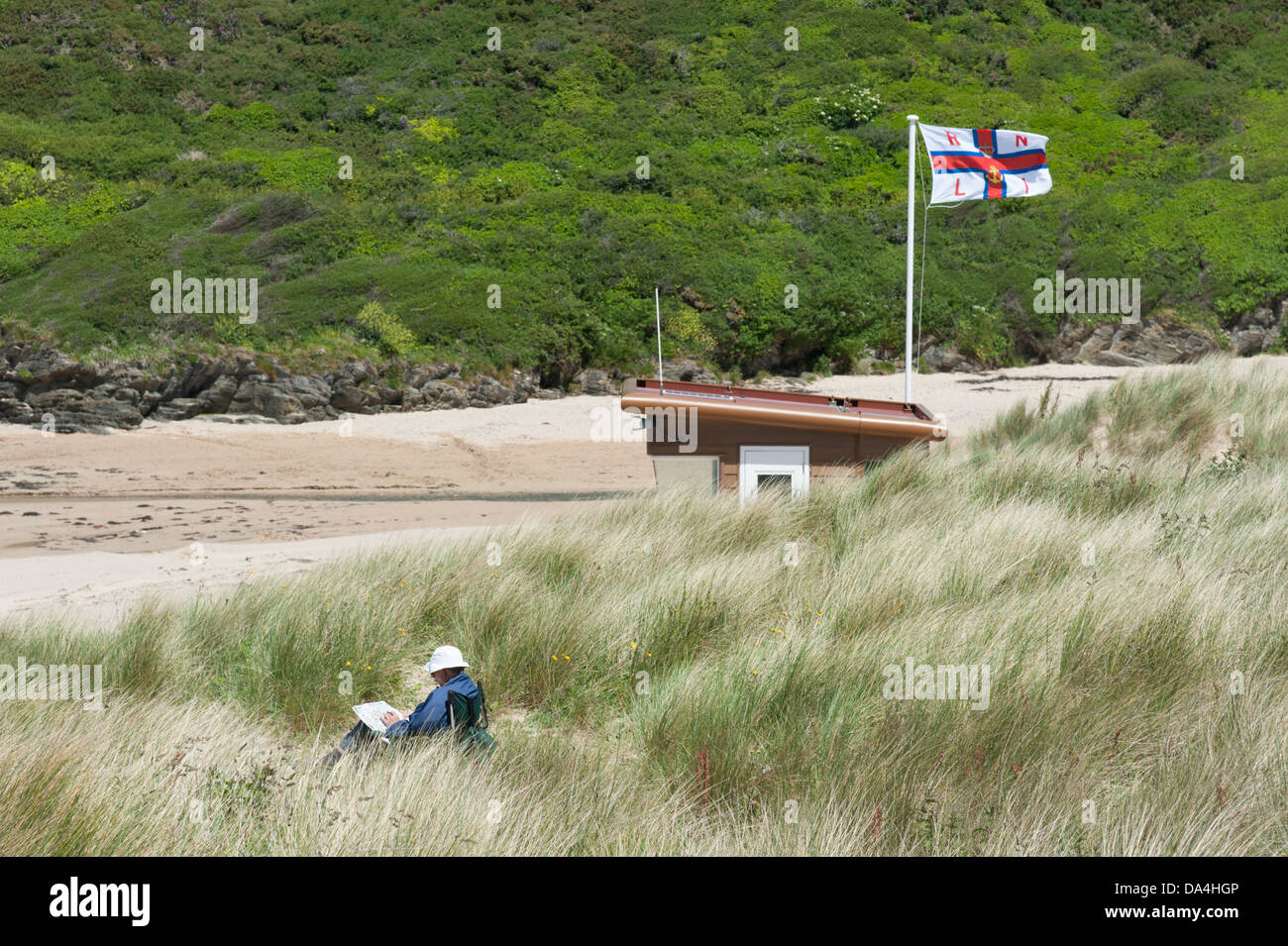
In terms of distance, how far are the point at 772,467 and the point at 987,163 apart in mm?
6077

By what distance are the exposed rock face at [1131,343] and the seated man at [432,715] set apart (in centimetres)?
2346

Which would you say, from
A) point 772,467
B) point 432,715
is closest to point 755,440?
point 772,467

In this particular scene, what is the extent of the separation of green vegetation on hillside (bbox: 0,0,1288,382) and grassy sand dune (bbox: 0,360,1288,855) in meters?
15.1

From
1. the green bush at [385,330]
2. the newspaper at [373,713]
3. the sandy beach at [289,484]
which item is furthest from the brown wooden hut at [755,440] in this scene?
the green bush at [385,330]

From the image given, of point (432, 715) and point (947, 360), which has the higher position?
point (947, 360)

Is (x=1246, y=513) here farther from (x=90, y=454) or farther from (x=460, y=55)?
(x=460, y=55)

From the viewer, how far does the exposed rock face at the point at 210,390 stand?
1817 centimetres

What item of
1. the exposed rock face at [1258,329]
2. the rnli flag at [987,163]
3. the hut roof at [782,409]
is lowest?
the hut roof at [782,409]

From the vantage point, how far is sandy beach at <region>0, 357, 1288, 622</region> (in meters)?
9.77

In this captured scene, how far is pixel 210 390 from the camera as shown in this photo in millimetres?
19109

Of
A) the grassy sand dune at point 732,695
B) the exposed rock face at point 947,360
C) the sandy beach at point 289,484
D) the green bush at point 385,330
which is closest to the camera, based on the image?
the grassy sand dune at point 732,695

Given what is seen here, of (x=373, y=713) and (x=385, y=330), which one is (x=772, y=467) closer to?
(x=373, y=713)

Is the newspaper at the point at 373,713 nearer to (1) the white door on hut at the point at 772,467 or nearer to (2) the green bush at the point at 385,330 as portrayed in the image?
(1) the white door on hut at the point at 772,467

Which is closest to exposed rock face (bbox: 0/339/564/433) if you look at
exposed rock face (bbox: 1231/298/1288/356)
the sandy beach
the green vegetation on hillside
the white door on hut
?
the sandy beach
